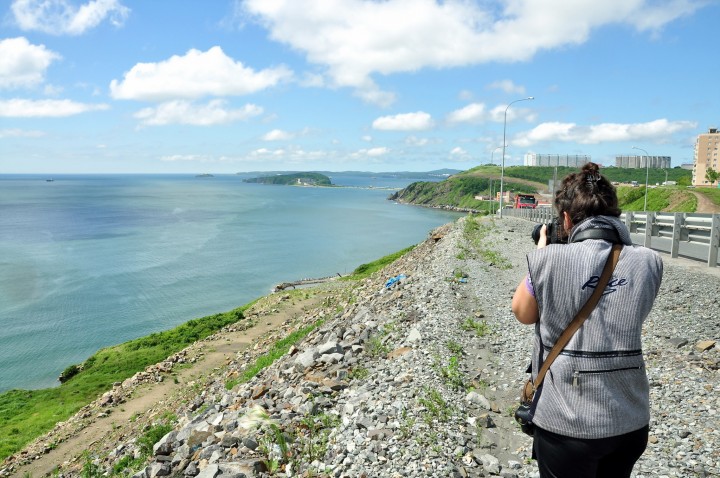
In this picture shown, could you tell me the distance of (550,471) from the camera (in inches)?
104

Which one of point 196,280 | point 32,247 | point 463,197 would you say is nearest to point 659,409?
point 196,280

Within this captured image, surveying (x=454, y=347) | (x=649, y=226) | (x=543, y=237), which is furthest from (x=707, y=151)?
(x=543, y=237)

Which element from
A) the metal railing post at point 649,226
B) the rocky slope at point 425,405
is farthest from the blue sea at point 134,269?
the metal railing post at point 649,226

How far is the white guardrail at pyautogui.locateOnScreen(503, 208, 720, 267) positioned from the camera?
40.3 feet

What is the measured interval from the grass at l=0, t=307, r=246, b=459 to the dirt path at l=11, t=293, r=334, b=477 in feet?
8.41

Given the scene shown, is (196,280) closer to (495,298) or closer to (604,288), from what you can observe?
(495,298)

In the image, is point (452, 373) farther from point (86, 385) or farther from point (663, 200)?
point (663, 200)

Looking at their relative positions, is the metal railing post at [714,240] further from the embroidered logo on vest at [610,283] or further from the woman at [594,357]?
the embroidered logo on vest at [610,283]

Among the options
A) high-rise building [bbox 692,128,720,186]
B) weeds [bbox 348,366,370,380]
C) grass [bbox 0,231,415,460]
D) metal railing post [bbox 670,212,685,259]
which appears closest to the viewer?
weeds [bbox 348,366,370,380]

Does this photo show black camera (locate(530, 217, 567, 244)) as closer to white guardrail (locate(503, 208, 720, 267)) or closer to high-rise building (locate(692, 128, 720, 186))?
white guardrail (locate(503, 208, 720, 267))

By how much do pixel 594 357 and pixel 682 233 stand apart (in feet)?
44.6

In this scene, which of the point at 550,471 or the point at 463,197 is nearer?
the point at 550,471

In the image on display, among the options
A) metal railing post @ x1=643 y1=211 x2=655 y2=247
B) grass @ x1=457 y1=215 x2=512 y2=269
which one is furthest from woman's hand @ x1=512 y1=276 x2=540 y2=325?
metal railing post @ x1=643 y1=211 x2=655 y2=247

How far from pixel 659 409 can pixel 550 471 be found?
13.0ft
